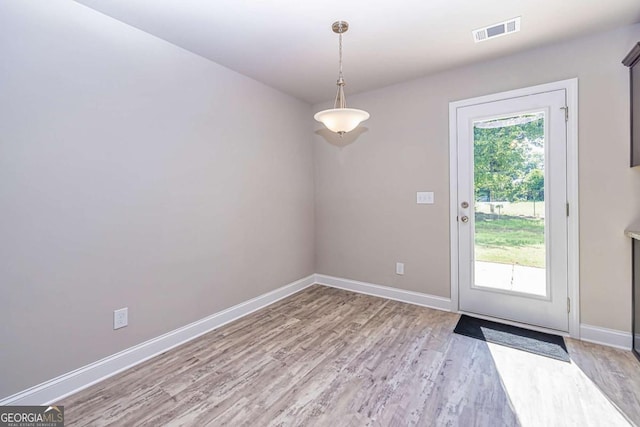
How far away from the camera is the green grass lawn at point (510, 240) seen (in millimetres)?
2605

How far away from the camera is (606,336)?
2.33 metres

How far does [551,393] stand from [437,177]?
6.53ft

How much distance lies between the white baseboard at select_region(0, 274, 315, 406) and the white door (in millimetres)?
2375

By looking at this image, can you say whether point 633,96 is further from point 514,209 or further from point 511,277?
point 511,277

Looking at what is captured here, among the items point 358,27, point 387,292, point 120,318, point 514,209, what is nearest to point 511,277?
point 514,209

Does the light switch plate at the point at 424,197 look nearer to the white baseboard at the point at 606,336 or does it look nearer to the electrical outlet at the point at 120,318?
the white baseboard at the point at 606,336

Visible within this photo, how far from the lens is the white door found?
250 cm

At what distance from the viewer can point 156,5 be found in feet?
6.24

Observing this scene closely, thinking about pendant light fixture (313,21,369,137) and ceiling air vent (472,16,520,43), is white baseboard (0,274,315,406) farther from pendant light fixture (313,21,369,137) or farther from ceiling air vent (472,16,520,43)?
ceiling air vent (472,16,520,43)

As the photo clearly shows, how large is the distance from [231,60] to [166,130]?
916 mm

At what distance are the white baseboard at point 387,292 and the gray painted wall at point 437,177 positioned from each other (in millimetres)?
71

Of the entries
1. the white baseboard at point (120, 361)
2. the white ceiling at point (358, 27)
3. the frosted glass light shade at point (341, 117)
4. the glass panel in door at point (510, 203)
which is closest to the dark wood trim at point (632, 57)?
the white ceiling at point (358, 27)

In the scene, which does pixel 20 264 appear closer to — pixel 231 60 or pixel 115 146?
pixel 115 146

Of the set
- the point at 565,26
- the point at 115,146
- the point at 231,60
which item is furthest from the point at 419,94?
the point at 115,146
